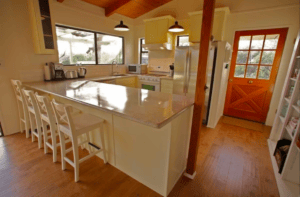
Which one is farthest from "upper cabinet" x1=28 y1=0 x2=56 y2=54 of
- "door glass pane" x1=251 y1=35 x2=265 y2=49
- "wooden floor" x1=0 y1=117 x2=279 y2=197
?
"door glass pane" x1=251 y1=35 x2=265 y2=49

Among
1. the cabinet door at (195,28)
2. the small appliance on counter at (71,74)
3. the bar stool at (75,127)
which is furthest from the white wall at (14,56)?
the cabinet door at (195,28)

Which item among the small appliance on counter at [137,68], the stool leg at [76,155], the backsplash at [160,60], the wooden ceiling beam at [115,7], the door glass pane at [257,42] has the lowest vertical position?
the stool leg at [76,155]

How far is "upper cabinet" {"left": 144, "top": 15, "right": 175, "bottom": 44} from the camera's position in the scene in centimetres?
366

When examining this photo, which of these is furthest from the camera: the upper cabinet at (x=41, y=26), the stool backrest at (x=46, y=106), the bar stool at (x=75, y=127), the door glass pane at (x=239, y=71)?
the door glass pane at (x=239, y=71)

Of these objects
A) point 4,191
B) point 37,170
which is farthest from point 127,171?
point 4,191

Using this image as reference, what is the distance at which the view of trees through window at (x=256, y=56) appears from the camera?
3013 millimetres

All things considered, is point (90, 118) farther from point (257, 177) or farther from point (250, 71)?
point (250, 71)

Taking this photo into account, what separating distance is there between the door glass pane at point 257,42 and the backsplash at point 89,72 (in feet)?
11.0

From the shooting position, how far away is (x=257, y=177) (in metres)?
1.77

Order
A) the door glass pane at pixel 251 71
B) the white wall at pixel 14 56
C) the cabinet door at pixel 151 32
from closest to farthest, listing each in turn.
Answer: the white wall at pixel 14 56 < the door glass pane at pixel 251 71 < the cabinet door at pixel 151 32

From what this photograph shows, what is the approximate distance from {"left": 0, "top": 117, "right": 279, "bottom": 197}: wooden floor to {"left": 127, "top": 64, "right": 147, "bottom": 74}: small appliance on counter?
2906 millimetres

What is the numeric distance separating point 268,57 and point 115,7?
11.7ft

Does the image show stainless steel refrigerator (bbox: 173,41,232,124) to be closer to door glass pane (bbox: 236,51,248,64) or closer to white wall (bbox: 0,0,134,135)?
door glass pane (bbox: 236,51,248,64)

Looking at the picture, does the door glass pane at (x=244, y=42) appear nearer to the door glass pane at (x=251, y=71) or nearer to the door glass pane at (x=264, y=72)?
the door glass pane at (x=251, y=71)
